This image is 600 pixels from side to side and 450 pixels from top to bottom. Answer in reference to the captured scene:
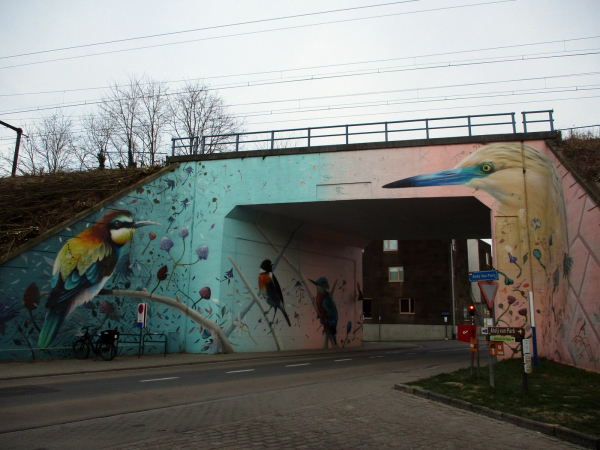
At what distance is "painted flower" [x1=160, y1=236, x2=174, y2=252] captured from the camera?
2075 centimetres

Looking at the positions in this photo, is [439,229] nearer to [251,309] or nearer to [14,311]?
[251,309]

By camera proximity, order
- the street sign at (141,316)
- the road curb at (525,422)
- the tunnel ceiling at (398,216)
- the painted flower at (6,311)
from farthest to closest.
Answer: the tunnel ceiling at (398,216) < the street sign at (141,316) < the painted flower at (6,311) < the road curb at (525,422)

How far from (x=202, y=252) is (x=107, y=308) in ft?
14.6

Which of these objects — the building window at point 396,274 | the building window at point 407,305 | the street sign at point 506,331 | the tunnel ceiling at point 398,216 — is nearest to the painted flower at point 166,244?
the tunnel ceiling at point 398,216

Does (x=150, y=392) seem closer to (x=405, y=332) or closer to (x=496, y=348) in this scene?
(x=496, y=348)

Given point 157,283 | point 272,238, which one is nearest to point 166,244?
point 157,283

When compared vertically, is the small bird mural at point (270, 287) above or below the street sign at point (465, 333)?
above

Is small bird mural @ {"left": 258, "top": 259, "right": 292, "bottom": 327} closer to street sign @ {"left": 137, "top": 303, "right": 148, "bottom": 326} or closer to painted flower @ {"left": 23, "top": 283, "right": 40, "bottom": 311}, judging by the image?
street sign @ {"left": 137, "top": 303, "right": 148, "bottom": 326}

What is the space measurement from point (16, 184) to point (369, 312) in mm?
32237

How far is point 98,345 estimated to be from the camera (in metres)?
16.7

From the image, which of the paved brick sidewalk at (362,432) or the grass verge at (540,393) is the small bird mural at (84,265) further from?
the grass verge at (540,393)

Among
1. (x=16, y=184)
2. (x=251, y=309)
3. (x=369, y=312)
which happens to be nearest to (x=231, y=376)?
(x=251, y=309)

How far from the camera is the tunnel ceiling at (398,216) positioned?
20672 millimetres

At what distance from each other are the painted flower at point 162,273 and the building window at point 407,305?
29207 millimetres
